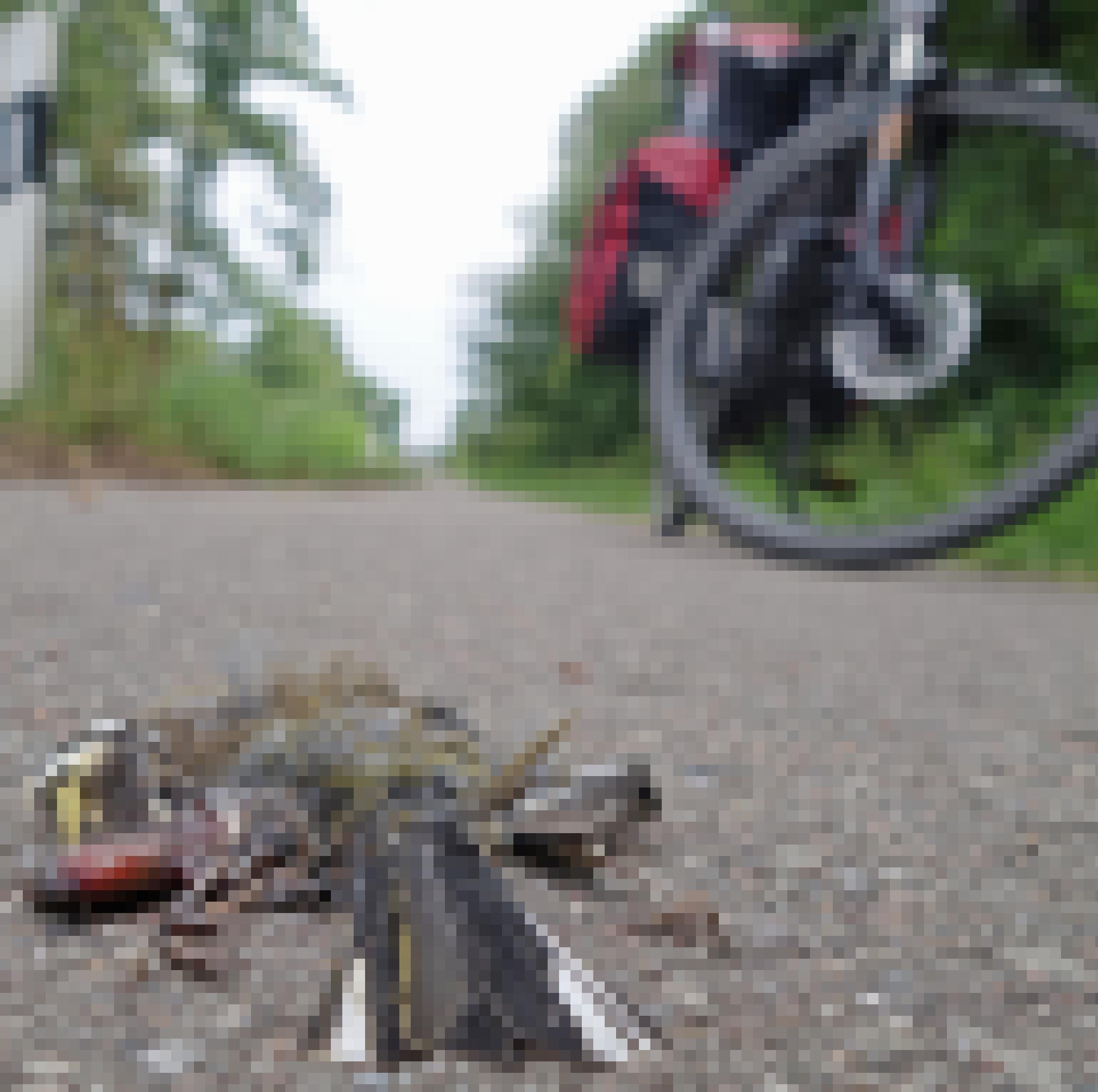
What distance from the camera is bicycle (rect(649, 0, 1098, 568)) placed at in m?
2.96

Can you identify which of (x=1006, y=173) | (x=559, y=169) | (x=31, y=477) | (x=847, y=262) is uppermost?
(x=559, y=169)

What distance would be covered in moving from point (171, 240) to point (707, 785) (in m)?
6.32

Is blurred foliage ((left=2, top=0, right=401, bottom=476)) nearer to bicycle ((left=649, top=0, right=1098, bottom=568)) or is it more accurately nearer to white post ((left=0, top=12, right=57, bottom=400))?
white post ((left=0, top=12, right=57, bottom=400))

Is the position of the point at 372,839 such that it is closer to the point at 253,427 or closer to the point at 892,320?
the point at 892,320

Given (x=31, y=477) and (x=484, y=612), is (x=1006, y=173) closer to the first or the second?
(x=484, y=612)

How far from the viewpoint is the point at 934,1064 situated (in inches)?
32.4

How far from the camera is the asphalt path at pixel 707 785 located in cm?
82

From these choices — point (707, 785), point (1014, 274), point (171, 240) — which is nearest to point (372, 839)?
point (707, 785)

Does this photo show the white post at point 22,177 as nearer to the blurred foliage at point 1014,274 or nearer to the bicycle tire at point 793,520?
the blurred foliage at point 1014,274

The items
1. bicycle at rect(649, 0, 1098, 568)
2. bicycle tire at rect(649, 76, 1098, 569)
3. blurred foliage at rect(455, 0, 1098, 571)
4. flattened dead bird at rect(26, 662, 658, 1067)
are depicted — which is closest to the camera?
flattened dead bird at rect(26, 662, 658, 1067)

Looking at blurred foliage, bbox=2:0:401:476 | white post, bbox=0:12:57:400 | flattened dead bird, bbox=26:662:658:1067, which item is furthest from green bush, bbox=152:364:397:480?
flattened dead bird, bbox=26:662:658:1067

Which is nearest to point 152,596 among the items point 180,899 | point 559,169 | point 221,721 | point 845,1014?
point 221,721

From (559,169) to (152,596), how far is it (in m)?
9.34

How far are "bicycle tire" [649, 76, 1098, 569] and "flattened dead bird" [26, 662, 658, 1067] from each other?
71.4 inches
